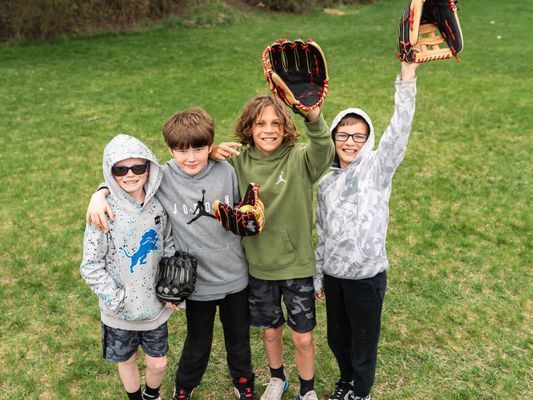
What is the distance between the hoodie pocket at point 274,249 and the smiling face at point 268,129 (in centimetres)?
47

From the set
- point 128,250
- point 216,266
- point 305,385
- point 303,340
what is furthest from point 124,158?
point 305,385

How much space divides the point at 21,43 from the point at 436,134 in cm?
1252

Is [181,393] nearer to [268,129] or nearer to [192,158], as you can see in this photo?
[192,158]

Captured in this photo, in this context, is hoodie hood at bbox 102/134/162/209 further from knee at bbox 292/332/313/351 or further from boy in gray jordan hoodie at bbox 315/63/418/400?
knee at bbox 292/332/313/351

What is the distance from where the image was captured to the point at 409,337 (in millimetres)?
3801

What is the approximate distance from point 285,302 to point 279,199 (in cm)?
63

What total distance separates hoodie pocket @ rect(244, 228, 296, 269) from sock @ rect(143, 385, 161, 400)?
3.64 ft

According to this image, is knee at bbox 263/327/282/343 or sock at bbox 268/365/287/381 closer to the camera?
knee at bbox 263/327/282/343

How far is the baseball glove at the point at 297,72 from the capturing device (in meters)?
2.48

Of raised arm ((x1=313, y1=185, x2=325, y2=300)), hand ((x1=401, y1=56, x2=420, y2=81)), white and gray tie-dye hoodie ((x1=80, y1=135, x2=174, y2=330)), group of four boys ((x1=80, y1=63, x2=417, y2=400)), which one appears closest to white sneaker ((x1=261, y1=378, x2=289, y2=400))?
group of four boys ((x1=80, y1=63, x2=417, y2=400))

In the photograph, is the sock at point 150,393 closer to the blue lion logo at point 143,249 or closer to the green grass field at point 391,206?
the green grass field at point 391,206

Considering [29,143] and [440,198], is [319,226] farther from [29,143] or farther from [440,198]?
[29,143]

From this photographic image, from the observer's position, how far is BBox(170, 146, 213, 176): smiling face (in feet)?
8.86

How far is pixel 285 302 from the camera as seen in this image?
292cm
